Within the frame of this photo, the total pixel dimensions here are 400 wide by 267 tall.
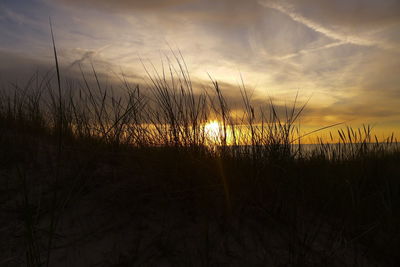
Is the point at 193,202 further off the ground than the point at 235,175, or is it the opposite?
the point at 235,175

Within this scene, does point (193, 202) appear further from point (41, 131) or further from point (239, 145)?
point (41, 131)

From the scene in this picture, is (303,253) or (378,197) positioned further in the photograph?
(378,197)

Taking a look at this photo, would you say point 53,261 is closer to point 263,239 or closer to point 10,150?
point 263,239

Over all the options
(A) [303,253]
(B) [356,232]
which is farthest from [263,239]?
(B) [356,232]

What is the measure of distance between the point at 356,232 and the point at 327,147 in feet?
5.86

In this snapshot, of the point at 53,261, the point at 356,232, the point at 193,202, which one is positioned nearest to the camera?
the point at 53,261

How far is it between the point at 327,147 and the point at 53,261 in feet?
9.97

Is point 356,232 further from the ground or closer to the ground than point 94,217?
closer to the ground

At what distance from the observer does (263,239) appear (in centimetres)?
157

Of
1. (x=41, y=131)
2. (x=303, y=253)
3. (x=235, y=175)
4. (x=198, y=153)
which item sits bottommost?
(x=303, y=253)

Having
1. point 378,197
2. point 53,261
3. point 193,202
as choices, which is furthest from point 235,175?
point 378,197

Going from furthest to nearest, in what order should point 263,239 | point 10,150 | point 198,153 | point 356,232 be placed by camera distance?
point 10,150
point 198,153
point 356,232
point 263,239

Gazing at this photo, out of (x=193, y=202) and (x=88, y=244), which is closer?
(x=88, y=244)

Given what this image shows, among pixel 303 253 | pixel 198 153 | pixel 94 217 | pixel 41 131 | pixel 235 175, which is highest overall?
pixel 41 131
